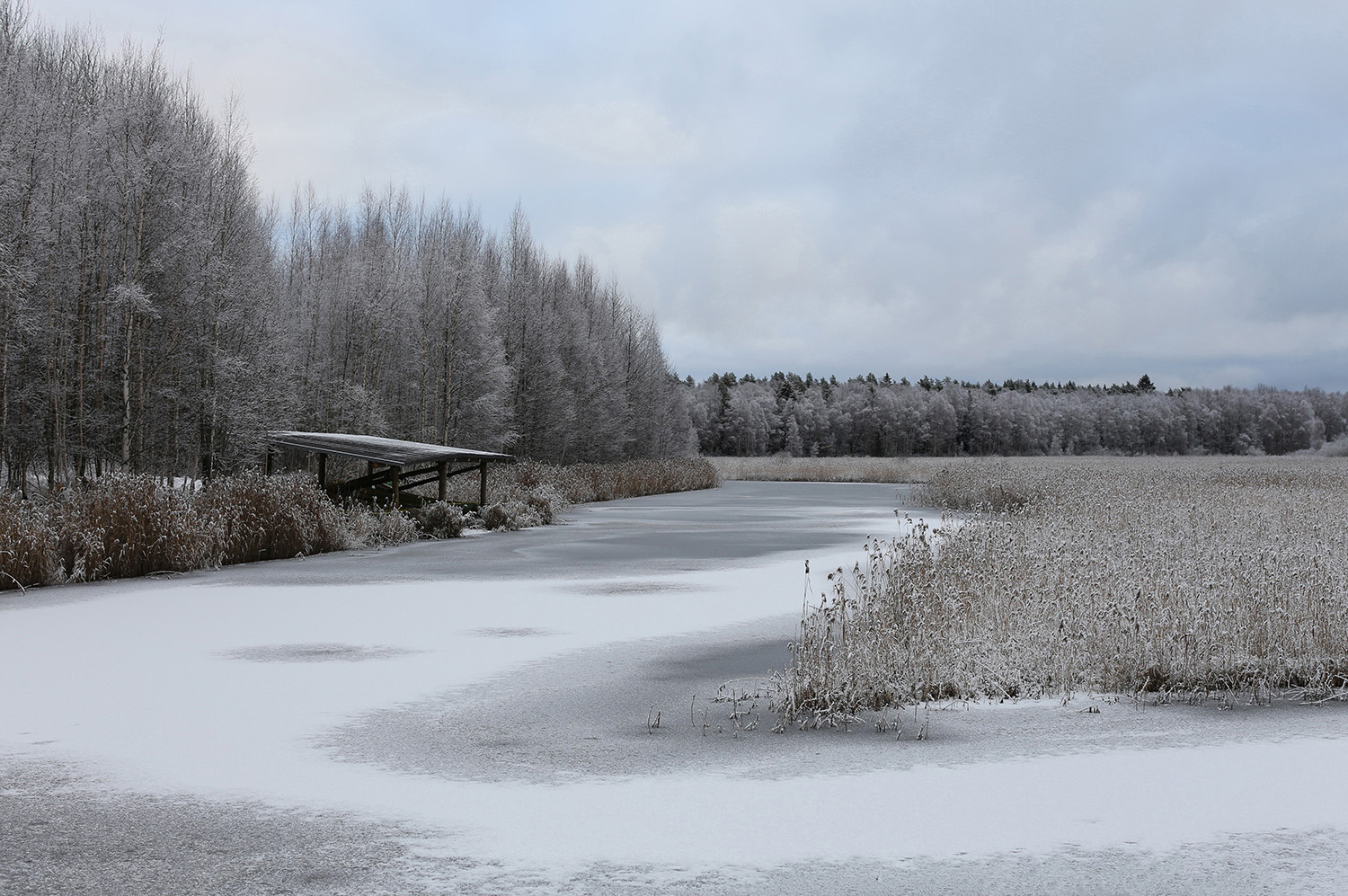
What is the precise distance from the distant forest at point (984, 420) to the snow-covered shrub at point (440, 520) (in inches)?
3361


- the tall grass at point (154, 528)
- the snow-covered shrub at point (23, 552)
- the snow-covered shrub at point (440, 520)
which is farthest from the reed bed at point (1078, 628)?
the snow-covered shrub at point (440, 520)

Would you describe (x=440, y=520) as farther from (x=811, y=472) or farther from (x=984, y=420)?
(x=984, y=420)

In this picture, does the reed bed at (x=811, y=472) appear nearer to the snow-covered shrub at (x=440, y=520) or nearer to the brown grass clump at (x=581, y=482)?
the brown grass clump at (x=581, y=482)

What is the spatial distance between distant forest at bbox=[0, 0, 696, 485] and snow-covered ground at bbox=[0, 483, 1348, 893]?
46.1 ft

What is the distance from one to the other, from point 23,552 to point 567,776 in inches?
370

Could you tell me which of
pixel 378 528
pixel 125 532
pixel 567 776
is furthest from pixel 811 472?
pixel 567 776

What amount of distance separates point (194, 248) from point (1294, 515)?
22958mm

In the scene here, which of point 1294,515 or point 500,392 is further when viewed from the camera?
point 500,392

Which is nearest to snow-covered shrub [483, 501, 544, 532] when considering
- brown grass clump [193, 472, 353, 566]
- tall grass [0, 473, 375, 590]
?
brown grass clump [193, 472, 353, 566]

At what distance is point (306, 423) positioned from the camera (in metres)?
33.9

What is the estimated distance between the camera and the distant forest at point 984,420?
378 ft

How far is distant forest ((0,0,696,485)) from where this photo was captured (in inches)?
822

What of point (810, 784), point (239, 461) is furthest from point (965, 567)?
point (239, 461)

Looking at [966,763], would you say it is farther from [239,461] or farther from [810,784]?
[239,461]
